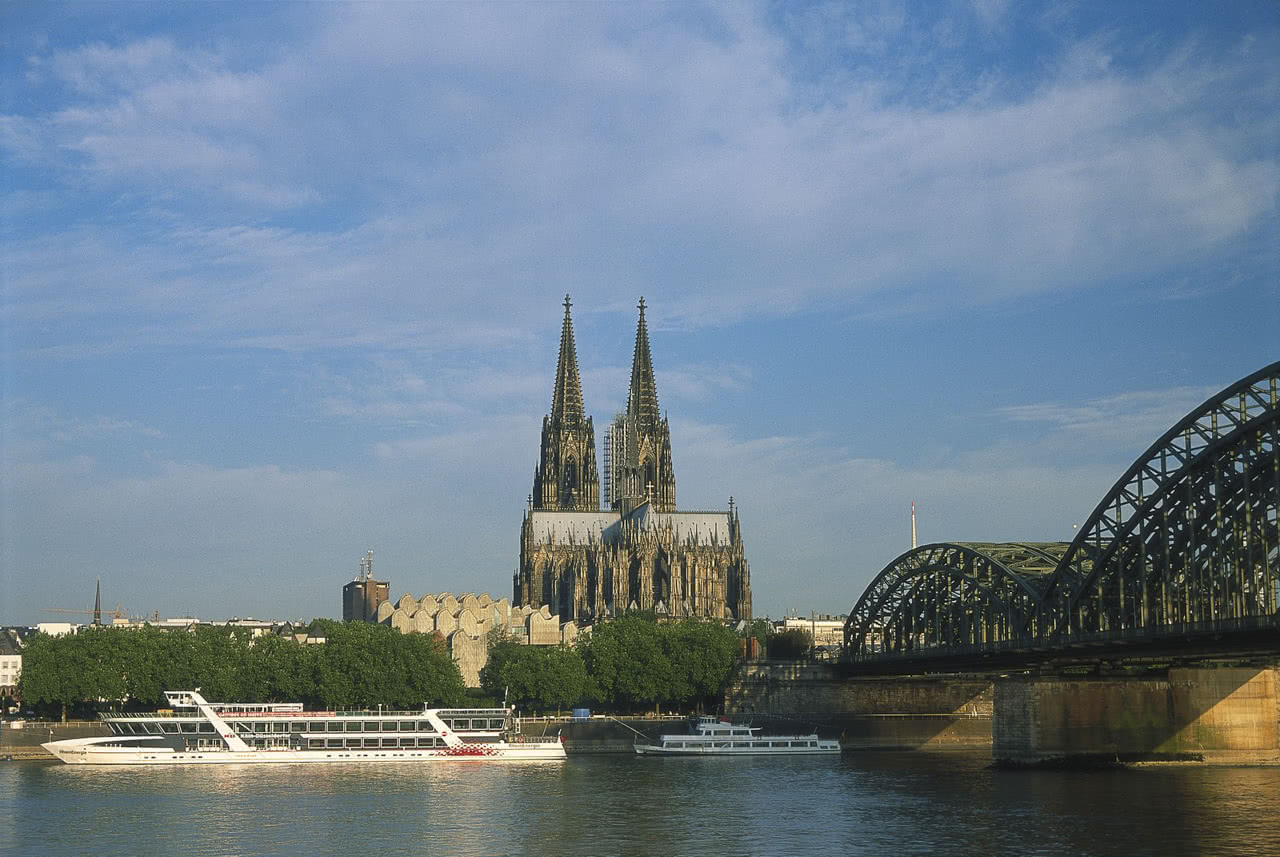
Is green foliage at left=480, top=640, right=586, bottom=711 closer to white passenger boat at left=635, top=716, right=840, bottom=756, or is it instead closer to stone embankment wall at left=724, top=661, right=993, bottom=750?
stone embankment wall at left=724, top=661, right=993, bottom=750

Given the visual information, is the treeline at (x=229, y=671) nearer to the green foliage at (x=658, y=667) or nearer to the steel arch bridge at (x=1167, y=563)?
the green foliage at (x=658, y=667)

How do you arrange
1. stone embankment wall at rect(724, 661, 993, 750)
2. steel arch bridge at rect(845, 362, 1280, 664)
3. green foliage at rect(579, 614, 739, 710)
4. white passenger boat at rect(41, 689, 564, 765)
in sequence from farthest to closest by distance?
green foliage at rect(579, 614, 739, 710)
stone embankment wall at rect(724, 661, 993, 750)
white passenger boat at rect(41, 689, 564, 765)
steel arch bridge at rect(845, 362, 1280, 664)

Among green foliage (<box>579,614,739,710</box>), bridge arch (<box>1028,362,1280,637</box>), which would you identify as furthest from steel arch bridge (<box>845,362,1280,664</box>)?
green foliage (<box>579,614,739,710</box>)

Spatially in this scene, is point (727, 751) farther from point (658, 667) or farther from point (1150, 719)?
point (1150, 719)

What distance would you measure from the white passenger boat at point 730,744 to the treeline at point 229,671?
2376 centimetres

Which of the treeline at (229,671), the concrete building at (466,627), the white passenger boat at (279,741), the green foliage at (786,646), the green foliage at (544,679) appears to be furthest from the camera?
the concrete building at (466,627)

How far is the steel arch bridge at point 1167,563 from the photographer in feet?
268

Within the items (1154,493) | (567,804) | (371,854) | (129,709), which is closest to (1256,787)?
(1154,493)

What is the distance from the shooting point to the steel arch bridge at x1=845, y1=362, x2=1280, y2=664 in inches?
3211

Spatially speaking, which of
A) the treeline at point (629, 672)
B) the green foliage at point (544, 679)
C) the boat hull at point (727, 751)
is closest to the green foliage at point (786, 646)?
the treeline at point (629, 672)

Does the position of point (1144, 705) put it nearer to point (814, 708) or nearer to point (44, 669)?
point (814, 708)

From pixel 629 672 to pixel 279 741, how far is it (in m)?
38.4

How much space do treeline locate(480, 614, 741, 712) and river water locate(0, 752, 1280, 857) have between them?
36.1 m

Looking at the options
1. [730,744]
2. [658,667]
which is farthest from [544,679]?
[730,744]
